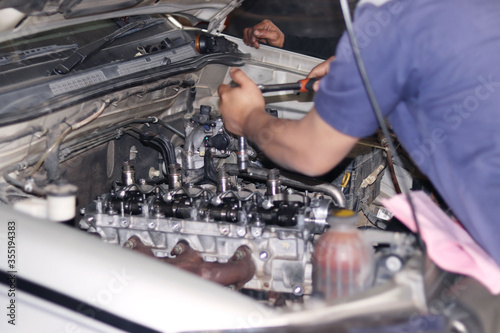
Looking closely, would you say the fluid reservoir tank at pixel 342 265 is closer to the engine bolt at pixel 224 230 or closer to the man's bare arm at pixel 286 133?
the man's bare arm at pixel 286 133

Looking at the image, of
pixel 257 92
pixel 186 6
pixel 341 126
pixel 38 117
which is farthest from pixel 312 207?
pixel 186 6

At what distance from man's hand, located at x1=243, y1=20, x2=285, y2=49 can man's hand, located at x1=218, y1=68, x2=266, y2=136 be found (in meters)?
1.19

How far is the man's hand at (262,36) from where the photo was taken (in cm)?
296

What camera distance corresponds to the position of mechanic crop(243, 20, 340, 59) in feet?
9.82

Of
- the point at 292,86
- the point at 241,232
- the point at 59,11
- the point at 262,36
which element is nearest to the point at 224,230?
the point at 241,232

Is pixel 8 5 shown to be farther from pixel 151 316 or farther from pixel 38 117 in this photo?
pixel 151 316

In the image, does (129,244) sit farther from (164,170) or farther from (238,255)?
(164,170)

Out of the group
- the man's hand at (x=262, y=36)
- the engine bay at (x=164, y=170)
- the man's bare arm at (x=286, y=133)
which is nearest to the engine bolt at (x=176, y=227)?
the engine bay at (x=164, y=170)

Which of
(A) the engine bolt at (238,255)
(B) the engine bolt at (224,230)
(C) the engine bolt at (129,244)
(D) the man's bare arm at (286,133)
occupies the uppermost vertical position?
(D) the man's bare arm at (286,133)

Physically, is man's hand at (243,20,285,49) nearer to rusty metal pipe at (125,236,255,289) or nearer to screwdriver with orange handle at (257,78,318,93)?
screwdriver with orange handle at (257,78,318,93)

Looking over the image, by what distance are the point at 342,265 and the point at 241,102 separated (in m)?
0.72

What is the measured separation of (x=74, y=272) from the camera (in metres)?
1.42

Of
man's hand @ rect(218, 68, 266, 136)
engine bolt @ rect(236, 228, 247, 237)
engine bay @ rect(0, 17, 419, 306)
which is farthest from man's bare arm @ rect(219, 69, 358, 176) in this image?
engine bolt @ rect(236, 228, 247, 237)

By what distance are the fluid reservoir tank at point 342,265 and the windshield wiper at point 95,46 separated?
4.18 ft
